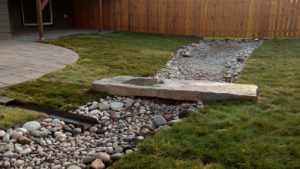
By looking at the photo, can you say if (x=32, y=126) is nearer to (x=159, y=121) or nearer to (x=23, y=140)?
(x=23, y=140)

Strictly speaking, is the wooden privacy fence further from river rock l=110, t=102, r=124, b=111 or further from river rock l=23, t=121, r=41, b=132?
river rock l=23, t=121, r=41, b=132

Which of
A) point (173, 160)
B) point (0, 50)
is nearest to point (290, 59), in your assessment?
point (173, 160)

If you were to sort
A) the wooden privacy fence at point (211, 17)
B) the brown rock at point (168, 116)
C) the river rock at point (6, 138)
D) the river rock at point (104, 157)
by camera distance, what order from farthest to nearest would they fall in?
the wooden privacy fence at point (211, 17) → the brown rock at point (168, 116) → the river rock at point (6, 138) → the river rock at point (104, 157)

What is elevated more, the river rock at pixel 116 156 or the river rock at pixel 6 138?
the river rock at pixel 6 138

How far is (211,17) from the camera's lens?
35.0 ft

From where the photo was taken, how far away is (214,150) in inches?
96.0

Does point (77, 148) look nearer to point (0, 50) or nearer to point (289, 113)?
point (289, 113)

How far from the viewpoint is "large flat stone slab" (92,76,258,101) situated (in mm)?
3691

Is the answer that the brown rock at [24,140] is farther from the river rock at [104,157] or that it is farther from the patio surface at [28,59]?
the patio surface at [28,59]

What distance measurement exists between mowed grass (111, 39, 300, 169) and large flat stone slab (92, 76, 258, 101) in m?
0.14

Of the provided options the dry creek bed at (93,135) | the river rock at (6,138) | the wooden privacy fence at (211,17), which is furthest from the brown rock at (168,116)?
the wooden privacy fence at (211,17)

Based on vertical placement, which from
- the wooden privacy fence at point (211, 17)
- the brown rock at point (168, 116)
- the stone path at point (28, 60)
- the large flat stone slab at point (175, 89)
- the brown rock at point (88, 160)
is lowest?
the brown rock at point (88, 160)

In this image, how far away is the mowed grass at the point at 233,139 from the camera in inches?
89.7

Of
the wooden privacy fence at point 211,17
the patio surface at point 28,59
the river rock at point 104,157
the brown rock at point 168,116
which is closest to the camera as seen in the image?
the river rock at point 104,157
